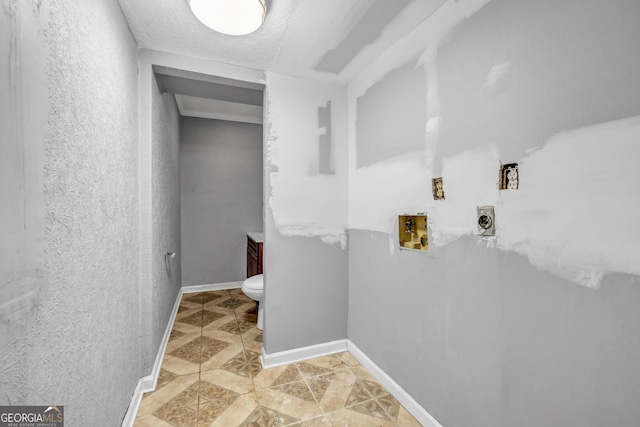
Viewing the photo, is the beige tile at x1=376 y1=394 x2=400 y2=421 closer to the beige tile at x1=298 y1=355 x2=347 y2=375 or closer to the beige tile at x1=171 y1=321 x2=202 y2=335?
the beige tile at x1=298 y1=355 x2=347 y2=375

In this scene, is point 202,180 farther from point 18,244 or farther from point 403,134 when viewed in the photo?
point 18,244

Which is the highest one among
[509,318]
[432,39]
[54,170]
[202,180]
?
[432,39]

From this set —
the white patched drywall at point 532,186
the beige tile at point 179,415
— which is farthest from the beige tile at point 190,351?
the white patched drywall at point 532,186

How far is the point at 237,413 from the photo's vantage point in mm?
1598

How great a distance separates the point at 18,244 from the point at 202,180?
132 inches

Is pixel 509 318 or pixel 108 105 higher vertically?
pixel 108 105

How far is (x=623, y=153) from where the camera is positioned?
0.81m

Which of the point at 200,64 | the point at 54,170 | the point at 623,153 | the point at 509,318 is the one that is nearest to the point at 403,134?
the point at 623,153

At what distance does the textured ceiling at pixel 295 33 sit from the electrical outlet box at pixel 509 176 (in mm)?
949

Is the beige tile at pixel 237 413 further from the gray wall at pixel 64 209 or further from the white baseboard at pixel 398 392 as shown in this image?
the white baseboard at pixel 398 392

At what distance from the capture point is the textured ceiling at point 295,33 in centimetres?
142

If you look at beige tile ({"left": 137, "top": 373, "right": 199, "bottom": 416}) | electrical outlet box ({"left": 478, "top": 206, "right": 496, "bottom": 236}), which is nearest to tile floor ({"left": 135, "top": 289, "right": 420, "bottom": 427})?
beige tile ({"left": 137, "top": 373, "right": 199, "bottom": 416})

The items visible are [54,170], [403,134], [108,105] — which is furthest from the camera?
[403,134]

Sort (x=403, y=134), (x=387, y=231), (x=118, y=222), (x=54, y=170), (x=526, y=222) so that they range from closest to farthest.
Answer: (x=54, y=170) < (x=526, y=222) < (x=118, y=222) < (x=403, y=134) < (x=387, y=231)
